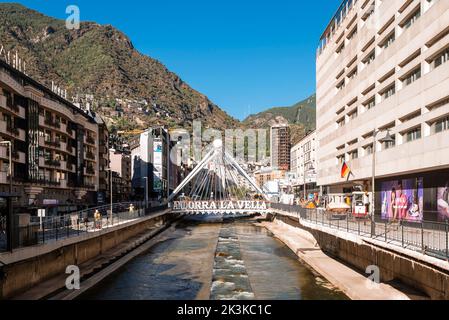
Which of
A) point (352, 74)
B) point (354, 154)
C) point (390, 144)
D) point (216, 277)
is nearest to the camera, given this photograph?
point (216, 277)

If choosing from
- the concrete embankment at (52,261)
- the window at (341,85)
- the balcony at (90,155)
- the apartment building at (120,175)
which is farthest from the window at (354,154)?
the apartment building at (120,175)

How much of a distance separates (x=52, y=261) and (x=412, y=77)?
112 feet

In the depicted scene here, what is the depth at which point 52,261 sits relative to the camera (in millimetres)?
32000

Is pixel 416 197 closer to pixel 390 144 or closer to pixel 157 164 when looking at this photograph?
pixel 390 144

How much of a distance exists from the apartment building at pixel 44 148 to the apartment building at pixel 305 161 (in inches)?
1826

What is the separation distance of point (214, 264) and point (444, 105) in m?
23.5

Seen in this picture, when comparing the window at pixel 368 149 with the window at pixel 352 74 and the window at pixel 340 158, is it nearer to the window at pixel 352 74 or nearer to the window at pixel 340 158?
the window at pixel 352 74

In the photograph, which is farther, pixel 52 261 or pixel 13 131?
pixel 13 131

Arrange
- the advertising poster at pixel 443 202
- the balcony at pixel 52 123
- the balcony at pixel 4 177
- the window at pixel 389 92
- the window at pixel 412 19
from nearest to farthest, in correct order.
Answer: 1. the advertising poster at pixel 443 202
2. the window at pixel 412 19
3. the window at pixel 389 92
4. the balcony at pixel 4 177
5. the balcony at pixel 52 123

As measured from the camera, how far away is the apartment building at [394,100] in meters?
37.6

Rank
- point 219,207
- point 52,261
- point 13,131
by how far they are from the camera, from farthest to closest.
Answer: point 219,207
point 13,131
point 52,261

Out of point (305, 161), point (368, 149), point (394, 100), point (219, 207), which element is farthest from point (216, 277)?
point (305, 161)

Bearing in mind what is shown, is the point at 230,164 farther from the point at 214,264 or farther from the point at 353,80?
the point at 214,264

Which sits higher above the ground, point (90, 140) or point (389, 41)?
point (389, 41)
